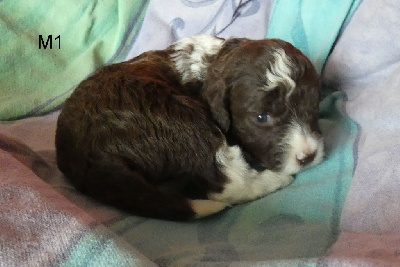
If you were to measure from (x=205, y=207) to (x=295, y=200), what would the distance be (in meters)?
0.32

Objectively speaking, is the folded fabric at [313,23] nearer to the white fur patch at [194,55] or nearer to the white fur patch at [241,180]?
the white fur patch at [194,55]

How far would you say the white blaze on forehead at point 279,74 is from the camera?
1.90m

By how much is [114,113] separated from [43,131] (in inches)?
34.1

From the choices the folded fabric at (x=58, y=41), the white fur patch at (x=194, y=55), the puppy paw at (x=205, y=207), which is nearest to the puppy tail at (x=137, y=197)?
the puppy paw at (x=205, y=207)

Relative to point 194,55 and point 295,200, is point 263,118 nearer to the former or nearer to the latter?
point 295,200

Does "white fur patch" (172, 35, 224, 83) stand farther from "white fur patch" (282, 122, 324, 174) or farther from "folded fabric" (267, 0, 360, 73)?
"white fur patch" (282, 122, 324, 174)

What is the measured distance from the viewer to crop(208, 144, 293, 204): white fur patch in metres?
1.93

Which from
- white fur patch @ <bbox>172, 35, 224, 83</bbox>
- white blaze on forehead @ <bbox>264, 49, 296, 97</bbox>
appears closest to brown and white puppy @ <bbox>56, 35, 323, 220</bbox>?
white blaze on forehead @ <bbox>264, 49, 296, 97</bbox>

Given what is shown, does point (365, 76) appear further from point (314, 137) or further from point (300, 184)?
point (300, 184)

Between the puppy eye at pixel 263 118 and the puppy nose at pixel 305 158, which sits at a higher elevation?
the puppy eye at pixel 263 118

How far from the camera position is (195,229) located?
66.3 inches

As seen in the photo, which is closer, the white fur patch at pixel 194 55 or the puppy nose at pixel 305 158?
the puppy nose at pixel 305 158

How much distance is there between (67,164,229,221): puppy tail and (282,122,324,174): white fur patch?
35 cm

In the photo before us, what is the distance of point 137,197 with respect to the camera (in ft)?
5.52
